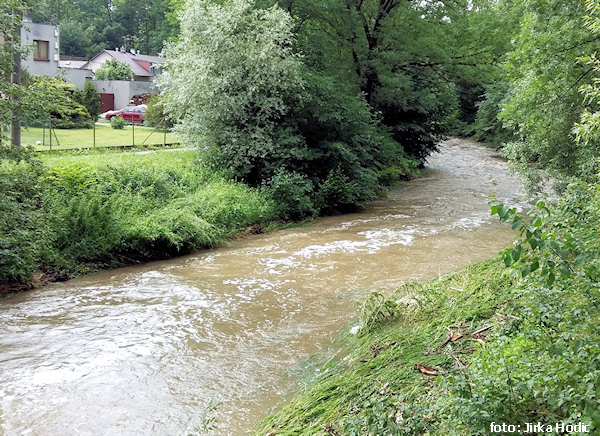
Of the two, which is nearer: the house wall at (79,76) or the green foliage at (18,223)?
the green foliage at (18,223)

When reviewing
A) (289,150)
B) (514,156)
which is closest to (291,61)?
(289,150)

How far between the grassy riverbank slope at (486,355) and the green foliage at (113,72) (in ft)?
157

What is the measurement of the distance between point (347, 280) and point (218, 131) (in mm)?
8222

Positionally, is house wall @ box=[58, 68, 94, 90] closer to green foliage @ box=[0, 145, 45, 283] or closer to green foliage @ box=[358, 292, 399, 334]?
green foliage @ box=[0, 145, 45, 283]

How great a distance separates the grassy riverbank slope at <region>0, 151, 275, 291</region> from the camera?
10.1 meters

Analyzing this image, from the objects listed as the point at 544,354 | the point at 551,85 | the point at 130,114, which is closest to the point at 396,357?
the point at 544,354

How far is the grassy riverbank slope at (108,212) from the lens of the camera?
33.0 feet

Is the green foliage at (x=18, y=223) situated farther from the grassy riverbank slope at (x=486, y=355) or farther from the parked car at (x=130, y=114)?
the parked car at (x=130, y=114)

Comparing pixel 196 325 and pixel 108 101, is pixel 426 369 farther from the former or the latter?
pixel 108 101

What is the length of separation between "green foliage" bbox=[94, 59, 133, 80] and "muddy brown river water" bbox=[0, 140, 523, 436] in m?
40.5

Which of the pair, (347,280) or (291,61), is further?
(291,61)

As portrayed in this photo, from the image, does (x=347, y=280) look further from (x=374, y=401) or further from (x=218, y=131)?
(x=218, y=131)

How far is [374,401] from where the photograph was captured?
422cm

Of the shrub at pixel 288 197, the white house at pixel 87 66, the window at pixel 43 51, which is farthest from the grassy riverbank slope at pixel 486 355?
the window at pixel 43 51
